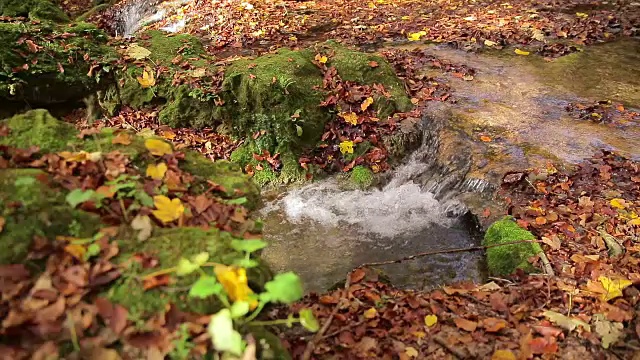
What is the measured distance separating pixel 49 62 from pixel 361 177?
13.9 feet

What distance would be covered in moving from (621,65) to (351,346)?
26.3 feet

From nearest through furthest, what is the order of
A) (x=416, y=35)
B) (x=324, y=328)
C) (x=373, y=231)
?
(x=324, y=328), (x=373, y=231), (x=416, y=35)

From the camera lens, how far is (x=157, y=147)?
2.80 metres

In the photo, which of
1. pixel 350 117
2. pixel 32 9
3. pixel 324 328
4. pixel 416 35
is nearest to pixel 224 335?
pixel 324 328

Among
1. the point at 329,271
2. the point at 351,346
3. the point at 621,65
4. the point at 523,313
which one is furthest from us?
the point at 621,65

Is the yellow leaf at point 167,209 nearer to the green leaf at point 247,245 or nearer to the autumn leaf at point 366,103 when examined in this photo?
the green leaf at point 247,245

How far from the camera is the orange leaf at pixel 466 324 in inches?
134

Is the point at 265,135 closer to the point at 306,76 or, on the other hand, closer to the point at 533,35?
the point at 306,76

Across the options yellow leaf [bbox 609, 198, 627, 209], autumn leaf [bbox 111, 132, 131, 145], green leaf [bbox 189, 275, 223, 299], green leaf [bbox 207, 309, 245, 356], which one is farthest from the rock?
green leaf [bbox 207, 309, 245, 356]

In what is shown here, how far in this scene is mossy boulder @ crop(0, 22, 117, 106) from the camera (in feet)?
18.4

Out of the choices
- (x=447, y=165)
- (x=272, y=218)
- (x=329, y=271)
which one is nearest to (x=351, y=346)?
(x=329, y=271)

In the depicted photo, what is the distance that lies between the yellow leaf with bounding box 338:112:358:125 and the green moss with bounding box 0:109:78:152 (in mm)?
4240

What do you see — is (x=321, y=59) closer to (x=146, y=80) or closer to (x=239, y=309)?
(x=146, y=80)

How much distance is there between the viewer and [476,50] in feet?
29.3
